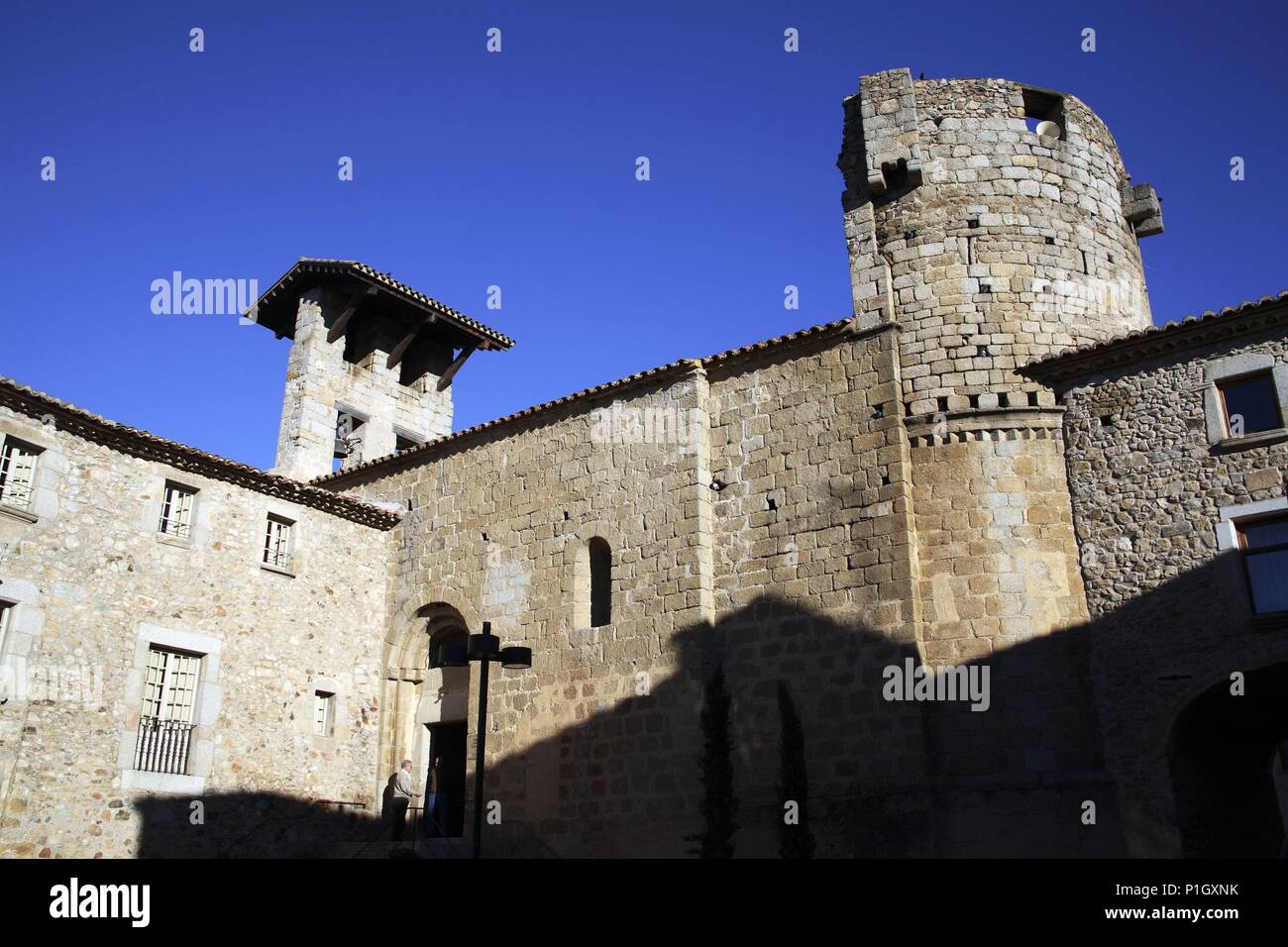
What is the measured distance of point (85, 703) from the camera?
50.0ft

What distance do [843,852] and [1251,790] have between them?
5803mm

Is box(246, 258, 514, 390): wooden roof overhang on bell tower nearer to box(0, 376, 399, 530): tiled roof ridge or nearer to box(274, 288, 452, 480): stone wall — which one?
box(274, 288, 452, 480): stone wall

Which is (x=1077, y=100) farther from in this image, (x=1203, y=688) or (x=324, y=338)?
(x=324, y=338)

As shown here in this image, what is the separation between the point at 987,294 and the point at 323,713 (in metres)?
12.3

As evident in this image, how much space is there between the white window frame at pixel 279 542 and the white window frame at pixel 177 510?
126cm

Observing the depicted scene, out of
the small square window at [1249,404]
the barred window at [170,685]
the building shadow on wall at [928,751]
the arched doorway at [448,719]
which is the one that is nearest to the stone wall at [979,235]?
the small square window at [1249,404]

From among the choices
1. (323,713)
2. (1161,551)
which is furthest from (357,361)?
(1161,551)

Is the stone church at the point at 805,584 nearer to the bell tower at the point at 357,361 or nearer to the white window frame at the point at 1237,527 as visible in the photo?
the white window frame at the point at 1237,527

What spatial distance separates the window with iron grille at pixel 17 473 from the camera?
15.1m

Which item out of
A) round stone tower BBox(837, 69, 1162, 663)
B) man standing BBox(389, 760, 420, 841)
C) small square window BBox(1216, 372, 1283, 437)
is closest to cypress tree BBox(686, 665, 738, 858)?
round stone tower BBox(837, 69, 1162, 663)

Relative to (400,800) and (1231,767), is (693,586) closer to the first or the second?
(400,800)

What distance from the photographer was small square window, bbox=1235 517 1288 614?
43.1 ft

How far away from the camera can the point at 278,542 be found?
61.5 ft
